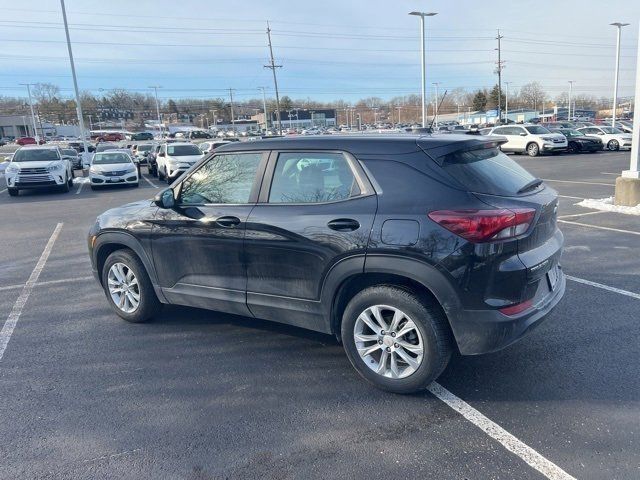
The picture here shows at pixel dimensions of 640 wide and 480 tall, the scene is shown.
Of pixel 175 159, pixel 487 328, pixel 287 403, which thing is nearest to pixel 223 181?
pixel 287 403

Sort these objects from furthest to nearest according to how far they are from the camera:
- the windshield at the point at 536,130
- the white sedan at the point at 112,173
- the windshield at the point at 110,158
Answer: the windshield at the point at 536,130
the windshield at the point at 110,158
the white sedan at the point at 112,173

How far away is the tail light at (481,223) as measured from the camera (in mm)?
Result: 3025

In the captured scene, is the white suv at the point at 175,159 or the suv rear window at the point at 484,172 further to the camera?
the white suv at the point at 175,159

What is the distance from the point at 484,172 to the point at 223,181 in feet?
6.87

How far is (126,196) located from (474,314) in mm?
15070

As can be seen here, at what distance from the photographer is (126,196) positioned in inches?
636

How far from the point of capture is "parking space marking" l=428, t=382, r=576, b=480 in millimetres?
2617

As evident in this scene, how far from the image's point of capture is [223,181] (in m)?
4.18

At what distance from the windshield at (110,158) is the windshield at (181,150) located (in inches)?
70.8

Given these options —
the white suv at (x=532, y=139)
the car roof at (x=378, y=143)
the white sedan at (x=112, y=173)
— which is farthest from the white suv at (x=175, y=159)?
the car roof at (x=378, y=143)

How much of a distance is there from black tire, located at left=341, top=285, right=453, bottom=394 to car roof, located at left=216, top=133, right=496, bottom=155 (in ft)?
3.16

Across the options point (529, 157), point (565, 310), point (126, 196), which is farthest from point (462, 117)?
point (565, 310)

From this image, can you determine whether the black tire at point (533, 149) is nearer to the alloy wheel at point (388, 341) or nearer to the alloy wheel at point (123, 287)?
the alloy wheel at point (123, 287)

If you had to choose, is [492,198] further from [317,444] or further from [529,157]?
[529,157]
